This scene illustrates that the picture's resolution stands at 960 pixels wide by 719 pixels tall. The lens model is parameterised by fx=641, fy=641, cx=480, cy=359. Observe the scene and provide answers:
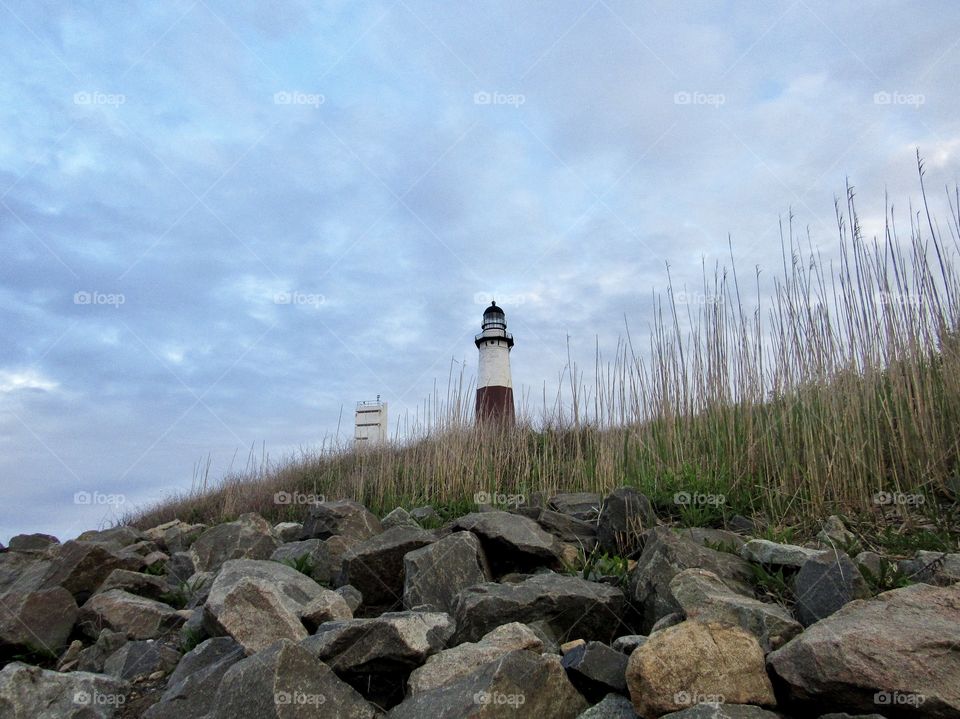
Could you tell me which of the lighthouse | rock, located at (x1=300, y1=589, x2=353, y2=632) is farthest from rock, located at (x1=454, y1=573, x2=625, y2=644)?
the lighthouse

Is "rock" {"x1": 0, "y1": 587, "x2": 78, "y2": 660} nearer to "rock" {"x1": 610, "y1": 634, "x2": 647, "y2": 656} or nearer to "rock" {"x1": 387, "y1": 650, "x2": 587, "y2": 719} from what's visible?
"rock" {"x1": 387, "y1": 650, "x2": 587, "y2": 719}

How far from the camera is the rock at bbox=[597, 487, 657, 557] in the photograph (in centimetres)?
398

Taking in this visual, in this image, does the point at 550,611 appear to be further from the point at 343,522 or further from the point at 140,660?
the point at 343,522

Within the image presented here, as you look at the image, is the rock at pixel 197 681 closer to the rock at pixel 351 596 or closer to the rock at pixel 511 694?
the rock at pixel 351 596

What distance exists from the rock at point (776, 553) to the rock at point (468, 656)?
1.31 meters

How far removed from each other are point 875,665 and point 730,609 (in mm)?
635

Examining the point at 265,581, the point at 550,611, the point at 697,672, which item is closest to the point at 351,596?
→ the point at 265,581

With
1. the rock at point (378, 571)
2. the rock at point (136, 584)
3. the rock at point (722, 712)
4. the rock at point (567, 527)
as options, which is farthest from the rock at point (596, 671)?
the rock at point (136, 584)

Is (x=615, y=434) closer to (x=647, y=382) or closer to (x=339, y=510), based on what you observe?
(x=647, y=382)

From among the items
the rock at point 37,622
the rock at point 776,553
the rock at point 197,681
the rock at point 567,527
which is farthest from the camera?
the rock at point 567,527

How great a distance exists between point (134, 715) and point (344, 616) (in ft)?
Answer: 3.56

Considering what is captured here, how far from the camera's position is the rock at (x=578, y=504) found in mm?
4875

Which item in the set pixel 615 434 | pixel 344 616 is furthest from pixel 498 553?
pixel 615 434

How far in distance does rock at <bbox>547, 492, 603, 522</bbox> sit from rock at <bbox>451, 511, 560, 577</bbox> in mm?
678
